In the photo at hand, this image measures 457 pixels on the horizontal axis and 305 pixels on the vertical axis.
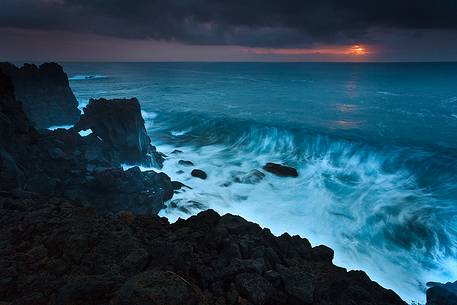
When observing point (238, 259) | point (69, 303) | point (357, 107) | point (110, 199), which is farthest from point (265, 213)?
point (357, 107)

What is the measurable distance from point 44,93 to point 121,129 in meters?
19.6

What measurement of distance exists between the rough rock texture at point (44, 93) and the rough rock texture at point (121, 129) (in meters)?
13.6

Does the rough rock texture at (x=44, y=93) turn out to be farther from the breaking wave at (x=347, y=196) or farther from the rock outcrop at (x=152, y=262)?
the rock outcrop at (x=152, y=262)

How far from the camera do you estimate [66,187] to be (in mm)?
18062

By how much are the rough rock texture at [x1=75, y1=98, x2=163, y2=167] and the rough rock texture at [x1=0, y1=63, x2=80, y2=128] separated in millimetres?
13600

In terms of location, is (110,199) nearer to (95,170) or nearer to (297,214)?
(95,170)

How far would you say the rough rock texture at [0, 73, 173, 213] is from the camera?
15.0 meters

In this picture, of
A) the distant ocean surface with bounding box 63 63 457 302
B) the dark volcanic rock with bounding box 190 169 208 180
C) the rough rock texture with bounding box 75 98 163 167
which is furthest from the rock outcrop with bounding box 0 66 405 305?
the dark volcanic rock with bounding box 190 169 208 180

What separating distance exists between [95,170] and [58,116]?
26697mm

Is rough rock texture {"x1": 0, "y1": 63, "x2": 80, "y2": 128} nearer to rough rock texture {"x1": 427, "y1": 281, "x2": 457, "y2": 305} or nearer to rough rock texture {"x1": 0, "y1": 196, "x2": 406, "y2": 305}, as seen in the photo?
rough rock texture {"x1": 0, "y1": 196, "x2": 406, "y2": 305}

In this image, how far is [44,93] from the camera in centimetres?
4106

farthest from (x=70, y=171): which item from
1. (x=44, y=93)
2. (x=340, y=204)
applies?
(x=44, y=93)

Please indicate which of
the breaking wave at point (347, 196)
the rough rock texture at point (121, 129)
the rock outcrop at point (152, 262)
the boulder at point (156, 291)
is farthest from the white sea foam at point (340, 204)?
the boulder at point (156, 291)

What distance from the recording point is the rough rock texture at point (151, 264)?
17.4 ft
